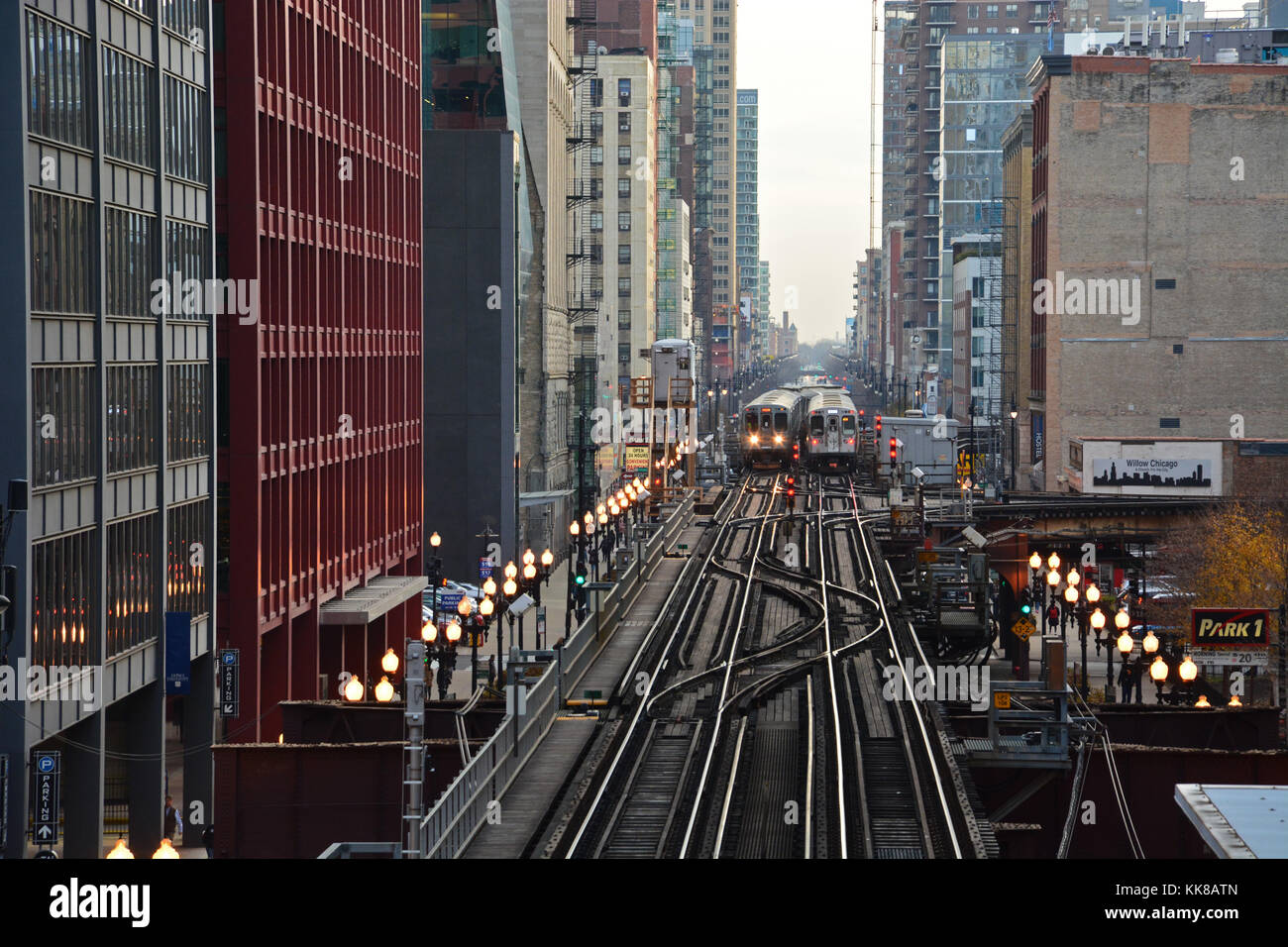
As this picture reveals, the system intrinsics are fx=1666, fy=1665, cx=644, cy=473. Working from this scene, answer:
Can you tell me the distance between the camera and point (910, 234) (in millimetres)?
190750

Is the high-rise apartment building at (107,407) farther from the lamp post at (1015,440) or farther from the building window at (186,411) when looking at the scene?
the lamp post at (1015,440)

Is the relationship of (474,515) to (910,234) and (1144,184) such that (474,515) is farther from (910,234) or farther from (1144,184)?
(910,234)

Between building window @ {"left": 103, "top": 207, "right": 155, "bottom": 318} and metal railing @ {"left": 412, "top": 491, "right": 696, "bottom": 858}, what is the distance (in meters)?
8.94

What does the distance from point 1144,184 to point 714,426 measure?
271 ft

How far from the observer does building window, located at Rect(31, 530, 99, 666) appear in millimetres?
22469

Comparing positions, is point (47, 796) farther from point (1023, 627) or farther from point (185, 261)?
point (1023, 627)

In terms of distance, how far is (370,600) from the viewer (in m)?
39.7

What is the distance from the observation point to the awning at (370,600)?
125ft

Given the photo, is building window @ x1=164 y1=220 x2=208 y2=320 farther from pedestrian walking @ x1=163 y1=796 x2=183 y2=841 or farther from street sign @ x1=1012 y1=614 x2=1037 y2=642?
street sign @ x1=1012 y1=614 x2=1037 y2=642

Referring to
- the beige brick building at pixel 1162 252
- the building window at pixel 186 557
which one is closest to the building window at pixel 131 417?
the building window at pixel 186 557

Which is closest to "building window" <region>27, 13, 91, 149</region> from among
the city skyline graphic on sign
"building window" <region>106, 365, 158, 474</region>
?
"building window" <region>106, 365, 158, 474</region>

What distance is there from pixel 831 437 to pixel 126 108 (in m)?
62.5

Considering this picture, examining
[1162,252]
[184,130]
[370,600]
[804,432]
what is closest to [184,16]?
[184,130]
